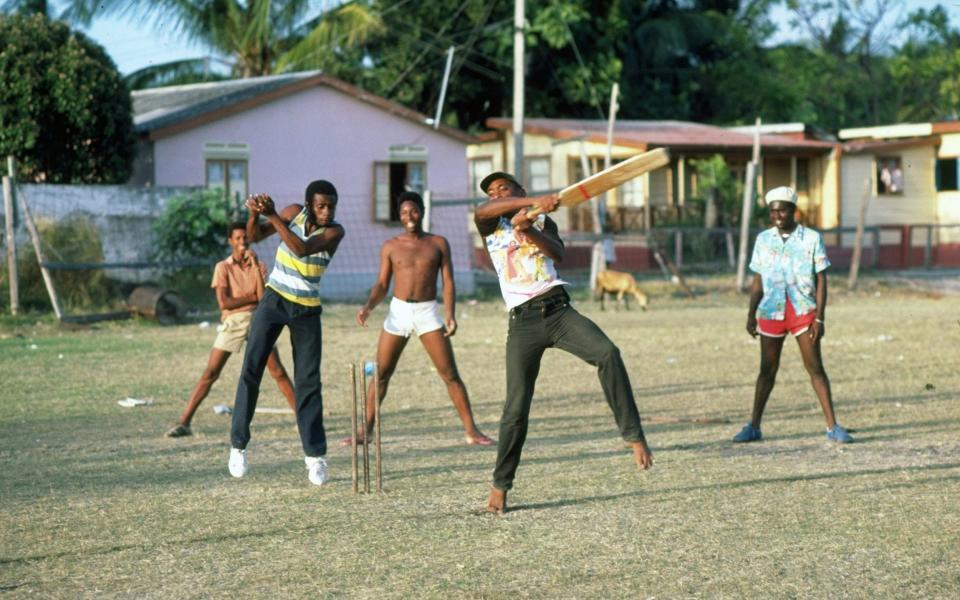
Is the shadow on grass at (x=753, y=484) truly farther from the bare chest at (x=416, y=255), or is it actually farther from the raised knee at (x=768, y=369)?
the bare chest at (x=416, y=255)

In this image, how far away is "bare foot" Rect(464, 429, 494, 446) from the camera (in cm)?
1066

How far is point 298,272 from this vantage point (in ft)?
29.5

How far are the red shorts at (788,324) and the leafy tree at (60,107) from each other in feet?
61.2

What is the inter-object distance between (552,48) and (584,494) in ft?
113

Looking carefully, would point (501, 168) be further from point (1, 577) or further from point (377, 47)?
point (1, 577)

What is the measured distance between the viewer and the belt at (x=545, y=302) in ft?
25.6

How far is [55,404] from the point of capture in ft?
43.7

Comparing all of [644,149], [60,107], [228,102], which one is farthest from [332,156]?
[644,149]

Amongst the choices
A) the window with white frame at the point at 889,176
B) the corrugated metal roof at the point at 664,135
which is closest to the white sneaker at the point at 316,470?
the corrugated metal roof at the point at 664,135

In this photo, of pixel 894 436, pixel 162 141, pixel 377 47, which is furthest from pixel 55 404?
pixel 377 47

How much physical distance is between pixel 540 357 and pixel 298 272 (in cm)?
195

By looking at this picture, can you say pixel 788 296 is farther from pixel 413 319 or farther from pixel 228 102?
pixel 228 102

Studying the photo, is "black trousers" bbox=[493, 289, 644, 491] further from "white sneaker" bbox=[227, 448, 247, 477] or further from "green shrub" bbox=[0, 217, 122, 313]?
"green shrub" bbox=[0, 217, 122, 313]

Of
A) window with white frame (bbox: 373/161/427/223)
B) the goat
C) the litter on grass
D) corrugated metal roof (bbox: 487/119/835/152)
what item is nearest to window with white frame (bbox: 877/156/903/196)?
corrugated metal roof (bbox: 487/119/835/152)
